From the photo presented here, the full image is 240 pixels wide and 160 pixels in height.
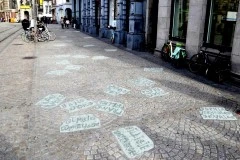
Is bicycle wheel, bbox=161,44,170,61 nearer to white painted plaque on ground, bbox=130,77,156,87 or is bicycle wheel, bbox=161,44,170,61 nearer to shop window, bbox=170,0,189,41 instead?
shop window, bbox=170,0,189,41

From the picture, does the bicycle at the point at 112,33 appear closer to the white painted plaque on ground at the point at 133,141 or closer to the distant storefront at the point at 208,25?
the distant storefront at the point at 208,25

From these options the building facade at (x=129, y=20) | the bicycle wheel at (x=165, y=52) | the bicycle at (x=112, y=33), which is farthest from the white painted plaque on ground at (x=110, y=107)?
the bicycle at (x=112, y=33)

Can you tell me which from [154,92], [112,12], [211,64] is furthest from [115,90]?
[112,12]

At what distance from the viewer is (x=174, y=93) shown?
7.13 m

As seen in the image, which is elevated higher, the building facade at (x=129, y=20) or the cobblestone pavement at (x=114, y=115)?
the building facade at (x=129, y=20)

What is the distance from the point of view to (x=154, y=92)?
7184 mm

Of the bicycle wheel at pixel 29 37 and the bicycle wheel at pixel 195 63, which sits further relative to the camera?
the bicycle wheel at pixel 29 37

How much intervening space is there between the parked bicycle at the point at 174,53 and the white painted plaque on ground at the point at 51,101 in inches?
228

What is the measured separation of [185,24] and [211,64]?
3.49 metres

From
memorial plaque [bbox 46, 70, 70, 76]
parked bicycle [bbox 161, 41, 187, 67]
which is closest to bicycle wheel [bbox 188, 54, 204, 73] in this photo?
parked bicycle [bbox 161, 41, 187, 67]

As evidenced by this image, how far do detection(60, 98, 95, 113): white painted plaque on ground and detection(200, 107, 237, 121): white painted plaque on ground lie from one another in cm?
270

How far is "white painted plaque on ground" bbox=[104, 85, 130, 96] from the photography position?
7031mm

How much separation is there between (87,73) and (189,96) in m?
3.99

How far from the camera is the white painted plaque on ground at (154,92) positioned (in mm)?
6938
